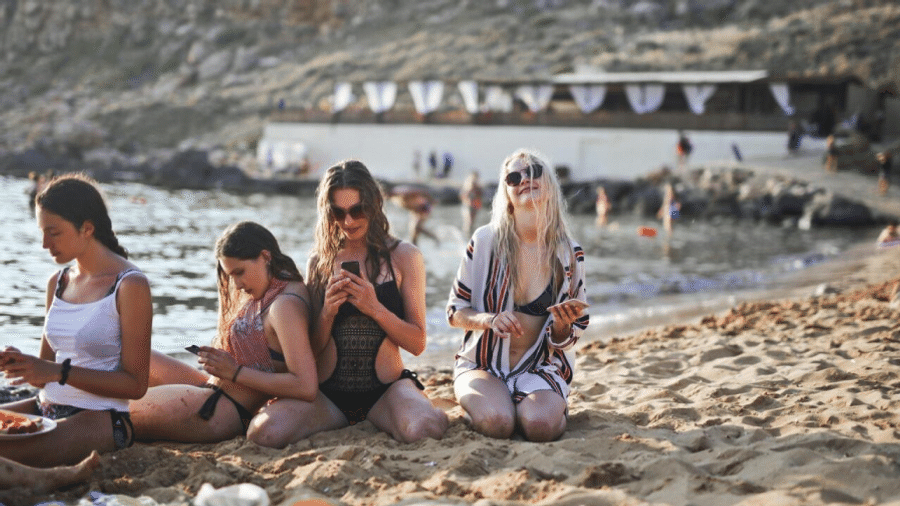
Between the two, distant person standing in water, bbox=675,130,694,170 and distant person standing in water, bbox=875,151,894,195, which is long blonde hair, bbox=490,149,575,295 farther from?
distant person standing in water, bbox=675,130,694,170

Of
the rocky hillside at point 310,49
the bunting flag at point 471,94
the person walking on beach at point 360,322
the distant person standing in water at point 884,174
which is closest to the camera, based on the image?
the person walking on beach at point 360,322

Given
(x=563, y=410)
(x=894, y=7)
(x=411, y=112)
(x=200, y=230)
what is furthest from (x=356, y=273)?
(x=894, y=7)

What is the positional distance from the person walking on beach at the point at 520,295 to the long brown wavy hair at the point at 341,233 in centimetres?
44

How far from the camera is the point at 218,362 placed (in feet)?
14.7

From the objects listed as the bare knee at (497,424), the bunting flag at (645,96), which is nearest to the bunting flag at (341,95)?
the bunting flag at (645,96)

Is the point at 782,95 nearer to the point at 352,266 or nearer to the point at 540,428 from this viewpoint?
the point at 540,428

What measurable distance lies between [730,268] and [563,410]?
12828 millimetres

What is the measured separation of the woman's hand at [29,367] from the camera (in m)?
3.88

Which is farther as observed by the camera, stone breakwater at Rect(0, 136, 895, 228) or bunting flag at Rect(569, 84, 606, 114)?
bunting flag at Rect(569, 84, 606, 114)

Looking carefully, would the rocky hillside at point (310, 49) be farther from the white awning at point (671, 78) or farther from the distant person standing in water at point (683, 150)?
the distant person standing in water at point (683, 150)

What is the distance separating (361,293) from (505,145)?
36270 mm

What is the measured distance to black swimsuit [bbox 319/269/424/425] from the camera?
476 centimetres

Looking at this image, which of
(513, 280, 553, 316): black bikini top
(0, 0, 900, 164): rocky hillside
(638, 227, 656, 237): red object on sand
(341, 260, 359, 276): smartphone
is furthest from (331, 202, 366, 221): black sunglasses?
(0, 0, 900, 164): rocky hillside

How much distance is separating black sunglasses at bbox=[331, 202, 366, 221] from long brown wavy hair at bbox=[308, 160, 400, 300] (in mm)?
20
